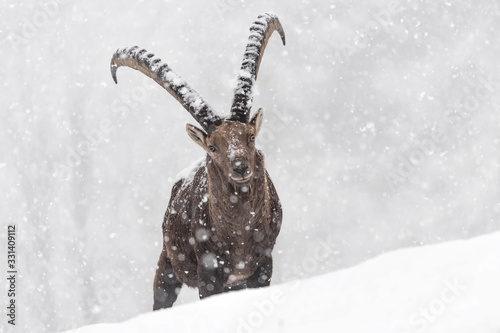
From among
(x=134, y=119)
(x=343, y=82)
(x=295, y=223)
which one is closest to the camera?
(x=295, y=223)

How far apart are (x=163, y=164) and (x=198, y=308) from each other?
18605 millimetres

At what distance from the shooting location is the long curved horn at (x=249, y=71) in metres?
6.59

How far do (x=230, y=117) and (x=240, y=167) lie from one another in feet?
2.92

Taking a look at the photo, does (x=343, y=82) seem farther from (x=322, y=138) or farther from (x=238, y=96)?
(x=238, y=96)

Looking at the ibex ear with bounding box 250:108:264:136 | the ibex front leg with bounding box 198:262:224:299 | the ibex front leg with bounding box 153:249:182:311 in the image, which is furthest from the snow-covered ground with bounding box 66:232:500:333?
the ibex front leg with bounding box 153:249:182:311

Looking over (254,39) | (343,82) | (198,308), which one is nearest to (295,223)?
(343,82)

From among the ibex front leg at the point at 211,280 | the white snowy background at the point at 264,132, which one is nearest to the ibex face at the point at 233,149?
the ibex front leg at the point at 211,280

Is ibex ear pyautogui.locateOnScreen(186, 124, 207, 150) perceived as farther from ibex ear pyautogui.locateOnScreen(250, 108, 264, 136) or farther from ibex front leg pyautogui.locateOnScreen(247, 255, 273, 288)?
ibex front leg pyautogui.locateOnScreen(247, 255, 273, 288)

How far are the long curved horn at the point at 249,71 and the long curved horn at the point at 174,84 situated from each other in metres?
0.24

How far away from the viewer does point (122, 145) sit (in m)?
22.6

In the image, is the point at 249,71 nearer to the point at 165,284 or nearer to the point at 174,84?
the point at 174,84

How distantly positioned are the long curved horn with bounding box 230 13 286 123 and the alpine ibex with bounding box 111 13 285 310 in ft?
0.03

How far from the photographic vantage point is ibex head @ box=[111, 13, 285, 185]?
6.03 meters

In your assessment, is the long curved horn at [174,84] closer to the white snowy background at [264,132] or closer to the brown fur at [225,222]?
the brown fur at [225,222]
